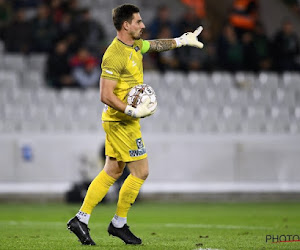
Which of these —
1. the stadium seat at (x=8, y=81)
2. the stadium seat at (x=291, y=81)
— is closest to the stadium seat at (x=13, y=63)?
the stadium seat at (x=8, y=81)

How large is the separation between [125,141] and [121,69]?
0.67 metres

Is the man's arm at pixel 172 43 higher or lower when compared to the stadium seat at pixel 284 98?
higher

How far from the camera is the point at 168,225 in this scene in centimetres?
1018

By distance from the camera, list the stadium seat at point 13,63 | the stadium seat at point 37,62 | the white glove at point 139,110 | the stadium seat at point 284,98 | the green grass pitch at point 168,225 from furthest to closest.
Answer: the stadium seat at point 37,62
the stadium seat at point 13,63
the stadium seat at point 284,98
the green grass pitch at point 168,225
the white glove at point 139,110

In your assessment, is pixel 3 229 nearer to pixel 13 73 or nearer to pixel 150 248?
pixel 150 248

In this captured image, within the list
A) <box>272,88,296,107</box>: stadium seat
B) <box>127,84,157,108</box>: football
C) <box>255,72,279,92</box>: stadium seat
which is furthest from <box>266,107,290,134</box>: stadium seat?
<box>127,84,157,108</box>: football

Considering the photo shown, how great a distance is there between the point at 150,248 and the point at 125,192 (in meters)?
0.66

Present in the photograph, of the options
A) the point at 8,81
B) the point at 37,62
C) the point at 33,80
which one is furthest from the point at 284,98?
the point at 8,81

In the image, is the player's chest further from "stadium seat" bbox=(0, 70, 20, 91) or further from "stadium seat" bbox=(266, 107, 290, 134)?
"stadium seat" bbox=(0, 70, 20, 91)

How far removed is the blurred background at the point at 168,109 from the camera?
1569 centimetres

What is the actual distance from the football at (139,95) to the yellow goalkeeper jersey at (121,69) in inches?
3.4

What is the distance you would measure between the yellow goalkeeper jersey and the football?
0.09m

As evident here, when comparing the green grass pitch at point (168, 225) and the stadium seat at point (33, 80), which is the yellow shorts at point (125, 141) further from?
the stadium seat at point (33, 80)

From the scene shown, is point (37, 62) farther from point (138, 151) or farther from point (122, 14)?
point (138, 151)
